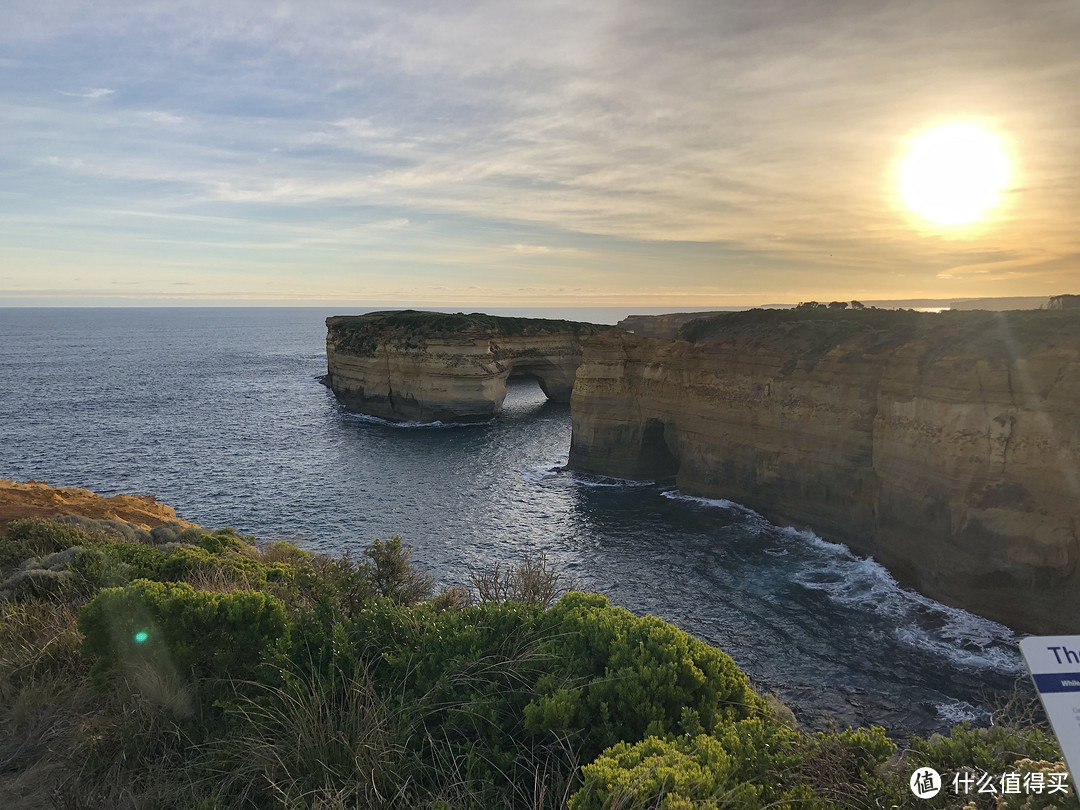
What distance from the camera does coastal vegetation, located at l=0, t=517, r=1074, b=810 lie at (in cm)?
545

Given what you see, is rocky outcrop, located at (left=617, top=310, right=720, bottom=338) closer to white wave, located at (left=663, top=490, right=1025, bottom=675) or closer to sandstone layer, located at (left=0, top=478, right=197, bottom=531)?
white wave, located at (left=663, top=490, right=1025, bottom=675)

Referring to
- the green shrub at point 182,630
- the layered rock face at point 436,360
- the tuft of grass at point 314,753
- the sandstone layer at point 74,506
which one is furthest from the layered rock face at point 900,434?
the sandstone layer at point 74,506

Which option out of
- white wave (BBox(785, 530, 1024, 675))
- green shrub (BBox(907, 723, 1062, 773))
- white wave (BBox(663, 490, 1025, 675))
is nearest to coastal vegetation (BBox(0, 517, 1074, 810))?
green shrub (BBox(907, 723, 1062, 773))

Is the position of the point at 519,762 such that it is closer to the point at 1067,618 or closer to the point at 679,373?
the point at 1067,618

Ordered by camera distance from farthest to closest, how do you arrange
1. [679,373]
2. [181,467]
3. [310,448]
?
[310,448]
[181,467]
[679,373]

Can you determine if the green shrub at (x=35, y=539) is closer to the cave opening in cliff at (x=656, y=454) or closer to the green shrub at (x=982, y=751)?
the green shrub at (x=982, y=751)

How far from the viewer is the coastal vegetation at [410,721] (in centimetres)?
545

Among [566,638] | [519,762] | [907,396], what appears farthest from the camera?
[907,396]

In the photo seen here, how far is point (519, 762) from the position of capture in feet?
21.2

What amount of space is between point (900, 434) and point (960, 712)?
37.9 ft

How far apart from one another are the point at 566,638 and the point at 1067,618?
66.4ft

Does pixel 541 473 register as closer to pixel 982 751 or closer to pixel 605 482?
pixel 605 482

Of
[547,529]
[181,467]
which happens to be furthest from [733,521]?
[181,467]

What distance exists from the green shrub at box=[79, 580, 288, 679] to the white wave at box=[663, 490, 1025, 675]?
1998 centimetres
